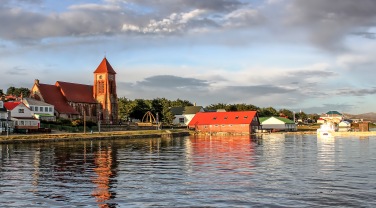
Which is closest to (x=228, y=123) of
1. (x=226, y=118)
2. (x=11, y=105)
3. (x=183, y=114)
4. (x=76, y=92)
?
(x=226, y=118)

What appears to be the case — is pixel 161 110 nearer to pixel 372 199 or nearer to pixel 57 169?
pixel 57 169

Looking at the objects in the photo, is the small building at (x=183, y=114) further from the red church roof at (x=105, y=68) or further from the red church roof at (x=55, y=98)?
the red church roof at (x=55, y=98)

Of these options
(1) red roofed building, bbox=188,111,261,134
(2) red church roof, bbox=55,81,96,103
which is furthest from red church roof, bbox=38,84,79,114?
(1) red roofed building, bbox=188,111,261,134

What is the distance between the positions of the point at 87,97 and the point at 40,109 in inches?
1051

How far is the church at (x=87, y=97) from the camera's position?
12231 centimetres

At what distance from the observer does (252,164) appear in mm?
36531

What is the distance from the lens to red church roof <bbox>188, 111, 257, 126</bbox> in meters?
123

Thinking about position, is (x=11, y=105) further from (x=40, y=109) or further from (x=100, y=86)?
(x=100, y=86)

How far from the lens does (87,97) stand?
447 feet

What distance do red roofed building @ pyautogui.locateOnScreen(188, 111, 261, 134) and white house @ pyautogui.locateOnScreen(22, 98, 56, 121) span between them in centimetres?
4141

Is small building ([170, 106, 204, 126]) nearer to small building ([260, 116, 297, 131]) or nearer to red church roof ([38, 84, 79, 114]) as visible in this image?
small building ([260, 116, 297, 131])

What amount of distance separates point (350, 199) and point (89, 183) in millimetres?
15080

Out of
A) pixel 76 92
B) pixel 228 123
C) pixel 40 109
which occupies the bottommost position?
pixel 228 123

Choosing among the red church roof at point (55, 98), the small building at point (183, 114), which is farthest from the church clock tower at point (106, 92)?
the small building at point (183, 114)
